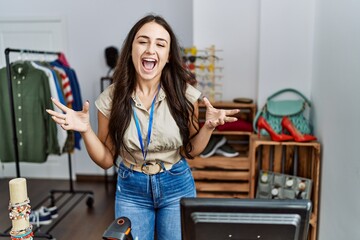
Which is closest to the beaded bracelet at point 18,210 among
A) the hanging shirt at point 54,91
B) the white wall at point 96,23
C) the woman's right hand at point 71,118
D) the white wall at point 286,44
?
the woman's right hand at point 71,118

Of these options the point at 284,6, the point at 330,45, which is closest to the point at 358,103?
the point at 330,45

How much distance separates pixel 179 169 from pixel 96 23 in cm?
261

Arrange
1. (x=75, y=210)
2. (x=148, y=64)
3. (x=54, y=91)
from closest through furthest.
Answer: (x=148, y=64) < (x=54, y=91) < (x=75, y=210)

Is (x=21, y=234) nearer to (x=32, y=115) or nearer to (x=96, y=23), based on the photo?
(x=32, y=115)

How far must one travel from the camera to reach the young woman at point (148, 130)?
1250 millimetres

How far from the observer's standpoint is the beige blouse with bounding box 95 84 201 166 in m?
1.26

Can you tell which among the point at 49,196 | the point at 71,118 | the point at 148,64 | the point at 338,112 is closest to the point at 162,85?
the point at 148,64

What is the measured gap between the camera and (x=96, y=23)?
3.47 meters

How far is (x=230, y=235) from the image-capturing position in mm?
689

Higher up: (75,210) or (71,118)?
(71,118)

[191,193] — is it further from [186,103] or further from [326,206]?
[326,206]

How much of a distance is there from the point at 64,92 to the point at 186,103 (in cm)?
188

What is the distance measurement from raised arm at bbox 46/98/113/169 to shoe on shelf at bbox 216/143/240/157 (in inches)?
51.2

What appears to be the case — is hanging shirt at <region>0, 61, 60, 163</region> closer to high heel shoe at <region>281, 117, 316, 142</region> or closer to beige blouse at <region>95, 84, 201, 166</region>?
beige blouse at <region>95, 84, 201, 166</region>
